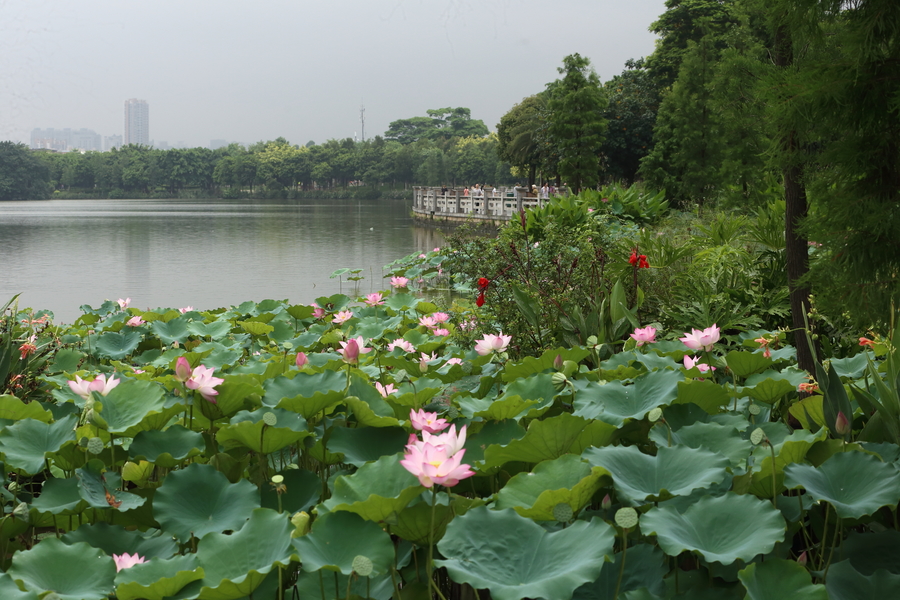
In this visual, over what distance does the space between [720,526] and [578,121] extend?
21.6m

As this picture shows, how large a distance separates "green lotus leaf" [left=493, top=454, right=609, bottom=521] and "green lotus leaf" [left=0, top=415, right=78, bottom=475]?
978mm

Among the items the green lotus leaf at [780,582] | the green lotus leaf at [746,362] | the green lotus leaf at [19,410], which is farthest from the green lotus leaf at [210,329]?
the green lotus leaf at [780,582]

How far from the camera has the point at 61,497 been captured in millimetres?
1412

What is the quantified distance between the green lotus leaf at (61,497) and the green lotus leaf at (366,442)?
0.51 m

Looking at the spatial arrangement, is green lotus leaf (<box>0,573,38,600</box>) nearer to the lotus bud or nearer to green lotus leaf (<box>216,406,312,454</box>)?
green lotus leaf (<box>216,406,312,454</box>)

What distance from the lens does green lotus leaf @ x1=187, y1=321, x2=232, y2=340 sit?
369 centimetres

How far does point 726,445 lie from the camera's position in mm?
1439

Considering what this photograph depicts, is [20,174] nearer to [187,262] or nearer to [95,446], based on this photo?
[187,262]

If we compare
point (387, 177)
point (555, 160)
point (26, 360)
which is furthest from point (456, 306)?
point (387, 177)

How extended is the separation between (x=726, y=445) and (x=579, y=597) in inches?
20.0

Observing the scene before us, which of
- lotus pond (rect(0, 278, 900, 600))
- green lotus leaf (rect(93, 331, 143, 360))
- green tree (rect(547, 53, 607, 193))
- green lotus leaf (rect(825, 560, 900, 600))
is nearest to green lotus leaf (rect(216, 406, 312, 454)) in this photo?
lotus pond (rect(0, 278, 900, 600))

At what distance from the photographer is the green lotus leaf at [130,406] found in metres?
1.58

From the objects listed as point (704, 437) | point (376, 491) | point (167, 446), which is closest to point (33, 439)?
point (167, 446)

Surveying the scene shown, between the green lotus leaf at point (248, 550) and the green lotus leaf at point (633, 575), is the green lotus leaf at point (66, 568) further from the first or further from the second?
the green lotus leaf at point (633, 575)
